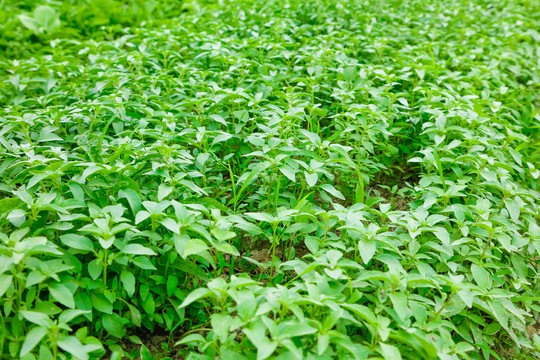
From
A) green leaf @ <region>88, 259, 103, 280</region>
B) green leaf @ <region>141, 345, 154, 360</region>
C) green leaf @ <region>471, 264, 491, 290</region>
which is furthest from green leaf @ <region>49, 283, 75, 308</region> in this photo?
green leaf @ <region>471, 264, 491, 290</region>

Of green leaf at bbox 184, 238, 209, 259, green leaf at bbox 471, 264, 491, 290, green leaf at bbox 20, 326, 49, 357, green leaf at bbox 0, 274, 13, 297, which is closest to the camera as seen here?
green leaf at bbox 20, 326, 49, 357

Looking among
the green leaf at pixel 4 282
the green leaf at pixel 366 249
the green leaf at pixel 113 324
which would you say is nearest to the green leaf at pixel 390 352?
the green leaf at pixel 366 249

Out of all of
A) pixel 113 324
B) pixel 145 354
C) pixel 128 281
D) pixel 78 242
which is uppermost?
pixel 78 242

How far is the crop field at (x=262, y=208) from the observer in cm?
163

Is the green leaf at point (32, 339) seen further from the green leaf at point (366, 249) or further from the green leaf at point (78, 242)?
the green leaf at point (366, 249)

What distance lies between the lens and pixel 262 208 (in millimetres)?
2365

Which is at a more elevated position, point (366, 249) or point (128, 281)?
point (366, 249)

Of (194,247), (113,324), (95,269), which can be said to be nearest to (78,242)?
(95,269)

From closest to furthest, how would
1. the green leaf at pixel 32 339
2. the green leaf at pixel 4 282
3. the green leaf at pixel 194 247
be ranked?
the green leaf at pixel 32 339 → the green leaf at pixel 4 282 → the green leaf at pixel 194 247

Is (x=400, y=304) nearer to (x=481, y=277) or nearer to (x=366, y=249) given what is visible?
(x=366, y=249)

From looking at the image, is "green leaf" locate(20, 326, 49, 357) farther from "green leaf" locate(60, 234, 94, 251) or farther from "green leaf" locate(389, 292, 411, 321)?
"green leaf" locate(389, 292, 411, 321)

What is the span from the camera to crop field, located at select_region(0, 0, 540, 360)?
1.63 meters

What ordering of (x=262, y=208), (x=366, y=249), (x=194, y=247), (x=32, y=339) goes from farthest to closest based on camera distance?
(x=262, y=208), (x=366, y=249), (x=194, y=247), (x=32, y=339)

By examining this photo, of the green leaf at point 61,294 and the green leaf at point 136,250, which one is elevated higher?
the green leaf at point 136,250
